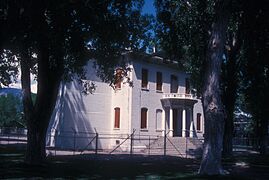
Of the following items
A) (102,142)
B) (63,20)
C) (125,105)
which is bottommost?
(102,142)

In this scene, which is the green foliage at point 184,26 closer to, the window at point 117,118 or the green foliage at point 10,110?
the window at point 117,118

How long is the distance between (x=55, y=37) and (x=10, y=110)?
71462mm

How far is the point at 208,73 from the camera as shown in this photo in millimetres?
15219

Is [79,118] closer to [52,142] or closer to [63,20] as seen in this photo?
[52,142]

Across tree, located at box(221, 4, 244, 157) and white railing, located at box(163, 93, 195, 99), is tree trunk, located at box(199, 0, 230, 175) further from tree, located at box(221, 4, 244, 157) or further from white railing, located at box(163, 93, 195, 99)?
white railing, located at box(163, 93, 195, 99)

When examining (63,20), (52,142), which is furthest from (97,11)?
(52,142)

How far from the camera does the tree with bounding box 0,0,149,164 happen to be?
45.1ft

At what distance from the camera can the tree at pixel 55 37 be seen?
45.1 ft

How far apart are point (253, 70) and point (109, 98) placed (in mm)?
16656

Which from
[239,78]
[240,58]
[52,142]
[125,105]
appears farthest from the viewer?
[125,105]

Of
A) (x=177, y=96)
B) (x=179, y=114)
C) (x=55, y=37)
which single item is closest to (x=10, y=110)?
(x=179, y=114)

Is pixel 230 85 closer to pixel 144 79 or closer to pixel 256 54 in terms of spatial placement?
pixel 256 54

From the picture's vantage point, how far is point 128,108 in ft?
116

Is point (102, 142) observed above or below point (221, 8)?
below
